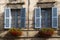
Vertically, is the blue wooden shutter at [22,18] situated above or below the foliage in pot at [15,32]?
above

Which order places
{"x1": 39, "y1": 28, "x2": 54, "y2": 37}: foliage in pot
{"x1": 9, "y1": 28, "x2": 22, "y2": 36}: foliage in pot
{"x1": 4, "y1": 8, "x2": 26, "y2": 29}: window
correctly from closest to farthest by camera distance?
{"x1": 39, "y1": 28, "x2": 54, "y2": 37}: foliage in pot, {"x1": 9, "y1": 28, "x2": 22, "y2": 36}: foliage in pot, {"x1": 4, "y1": 8, "x2": 26, "y2": 29}: window

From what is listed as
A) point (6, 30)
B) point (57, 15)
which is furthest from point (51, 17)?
point (6, 30)

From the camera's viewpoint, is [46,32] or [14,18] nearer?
[46,32]

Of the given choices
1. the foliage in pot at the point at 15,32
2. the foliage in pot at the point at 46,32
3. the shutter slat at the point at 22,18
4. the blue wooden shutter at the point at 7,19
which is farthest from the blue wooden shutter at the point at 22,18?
the foliage in pot at the point at 46,32

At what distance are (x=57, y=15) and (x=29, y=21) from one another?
1752mm

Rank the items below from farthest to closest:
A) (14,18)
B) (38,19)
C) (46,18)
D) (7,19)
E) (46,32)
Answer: (14,18), (46,18), (7,19), (38,19), (46,32)

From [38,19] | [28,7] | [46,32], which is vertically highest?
[28,7]

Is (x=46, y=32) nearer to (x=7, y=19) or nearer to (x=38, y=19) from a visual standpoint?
(x=38, y=19)

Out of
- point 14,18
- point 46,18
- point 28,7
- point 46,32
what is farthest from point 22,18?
point 46,32

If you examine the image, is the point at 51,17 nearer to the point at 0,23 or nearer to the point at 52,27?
the point at 52,27

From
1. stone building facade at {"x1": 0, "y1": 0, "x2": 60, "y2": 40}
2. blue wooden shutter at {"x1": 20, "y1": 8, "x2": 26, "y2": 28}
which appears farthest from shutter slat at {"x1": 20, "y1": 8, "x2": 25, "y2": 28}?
stone building facade at {"x1": 0, "y1": 0, "x2": 60, "y2": 40}

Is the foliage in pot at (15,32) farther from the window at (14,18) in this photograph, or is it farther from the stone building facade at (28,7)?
the window at (14,18)

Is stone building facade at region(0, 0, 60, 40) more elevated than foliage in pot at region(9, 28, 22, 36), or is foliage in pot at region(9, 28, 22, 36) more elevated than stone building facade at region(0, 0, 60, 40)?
stone building facade at region(0, 0, 60, 40)

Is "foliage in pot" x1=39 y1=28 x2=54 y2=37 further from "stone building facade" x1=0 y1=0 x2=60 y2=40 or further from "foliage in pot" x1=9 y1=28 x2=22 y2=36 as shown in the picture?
"foliage in pot" x1=9 y1=28 x2=22 y2=36
